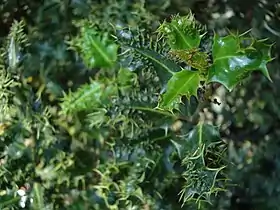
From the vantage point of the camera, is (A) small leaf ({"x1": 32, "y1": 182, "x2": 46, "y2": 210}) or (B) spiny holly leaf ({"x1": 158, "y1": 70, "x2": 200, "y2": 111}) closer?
(B) spiny holly leaf ({"x1": 158, "y1": 70, "x2": 200, "y2": 111})

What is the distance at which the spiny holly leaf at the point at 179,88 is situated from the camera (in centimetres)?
79

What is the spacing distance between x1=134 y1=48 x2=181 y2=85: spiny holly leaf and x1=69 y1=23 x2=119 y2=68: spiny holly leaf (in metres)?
0.15

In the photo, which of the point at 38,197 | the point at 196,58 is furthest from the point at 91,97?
the point at 196,58

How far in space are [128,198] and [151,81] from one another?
19cm

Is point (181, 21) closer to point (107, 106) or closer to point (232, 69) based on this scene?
point (232, 69)

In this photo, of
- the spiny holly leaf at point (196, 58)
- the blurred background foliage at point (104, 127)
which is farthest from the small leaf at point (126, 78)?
the spiny holly leaf at point (196, 58)

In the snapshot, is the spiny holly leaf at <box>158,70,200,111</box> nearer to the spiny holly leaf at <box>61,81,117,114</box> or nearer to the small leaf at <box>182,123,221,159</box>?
the small leaf at <box>182,123,221,159</box>

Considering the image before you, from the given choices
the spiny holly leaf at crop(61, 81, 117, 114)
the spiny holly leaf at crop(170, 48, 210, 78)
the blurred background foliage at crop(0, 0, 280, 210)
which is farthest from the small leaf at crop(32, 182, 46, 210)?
the spiny holly leaf at crop(170, 48, 210, 78)

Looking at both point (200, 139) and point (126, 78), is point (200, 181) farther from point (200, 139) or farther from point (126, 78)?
point (126, 78)

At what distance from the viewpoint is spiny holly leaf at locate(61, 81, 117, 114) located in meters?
1.03

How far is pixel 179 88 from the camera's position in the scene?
0.79 meters

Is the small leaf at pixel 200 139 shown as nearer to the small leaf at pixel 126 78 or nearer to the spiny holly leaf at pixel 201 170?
the spiny holly leaf at pixel 201 170

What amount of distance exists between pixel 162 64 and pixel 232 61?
0.41 feet

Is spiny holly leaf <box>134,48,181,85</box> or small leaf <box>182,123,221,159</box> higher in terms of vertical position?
spiny holly leaf <box>134,48,181,85</box>
